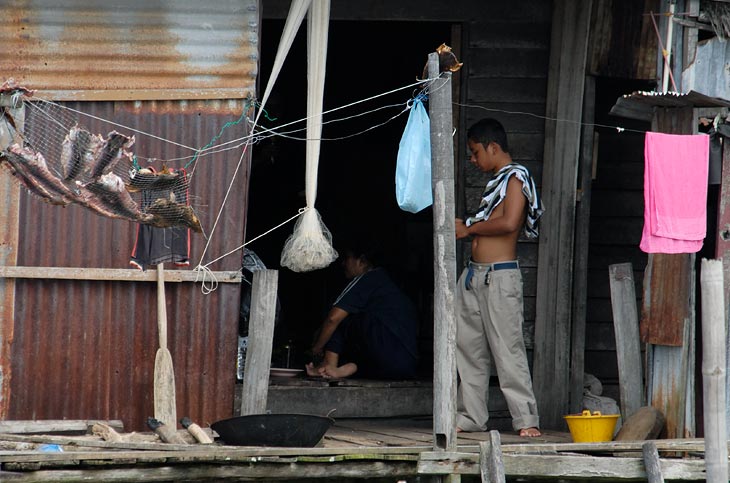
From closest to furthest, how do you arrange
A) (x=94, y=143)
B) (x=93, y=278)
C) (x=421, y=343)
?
(x=94, y=143) < (x=93, y=278) < (x=421, y=343)

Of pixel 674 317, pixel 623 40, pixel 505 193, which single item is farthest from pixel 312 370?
pixel 623 40

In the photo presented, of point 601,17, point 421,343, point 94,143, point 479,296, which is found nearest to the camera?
point 94,143

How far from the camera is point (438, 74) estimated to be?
6770 mm

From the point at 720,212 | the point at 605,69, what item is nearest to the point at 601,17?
the point at 605,69

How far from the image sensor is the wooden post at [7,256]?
7.22m

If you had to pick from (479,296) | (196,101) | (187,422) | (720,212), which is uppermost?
(196,101)

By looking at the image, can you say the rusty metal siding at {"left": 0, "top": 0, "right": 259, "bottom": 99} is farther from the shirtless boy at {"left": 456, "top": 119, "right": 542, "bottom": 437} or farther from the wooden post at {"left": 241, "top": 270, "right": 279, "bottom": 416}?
the shirtless boy at {"left": 456, "top": 119, "right": 542, "bottom": 437}

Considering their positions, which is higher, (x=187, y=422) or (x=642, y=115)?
(x=642, y=115)

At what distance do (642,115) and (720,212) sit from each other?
2.76 feet

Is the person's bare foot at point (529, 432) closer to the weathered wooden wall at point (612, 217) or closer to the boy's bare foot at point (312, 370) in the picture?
the weathered wooden wall at point (612, 217)

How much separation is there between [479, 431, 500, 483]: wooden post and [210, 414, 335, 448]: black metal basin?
1.00 m

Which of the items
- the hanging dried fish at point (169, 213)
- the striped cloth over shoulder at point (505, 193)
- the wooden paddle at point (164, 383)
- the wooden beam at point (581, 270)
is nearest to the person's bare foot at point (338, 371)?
the wooden beam at point (581, 270)

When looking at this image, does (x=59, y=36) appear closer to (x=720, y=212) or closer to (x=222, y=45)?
(x=222, y=45)

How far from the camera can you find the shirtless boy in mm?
7883
